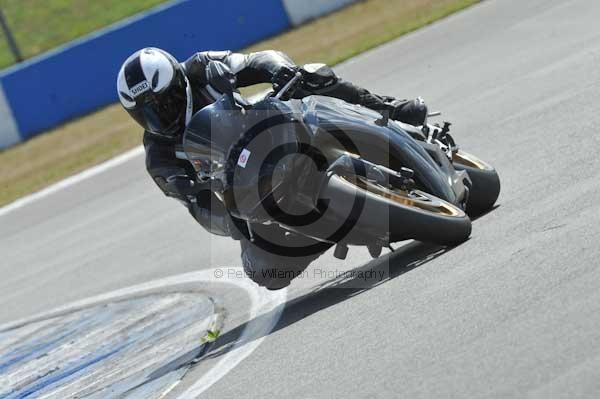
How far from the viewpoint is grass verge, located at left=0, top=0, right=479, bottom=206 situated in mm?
15586

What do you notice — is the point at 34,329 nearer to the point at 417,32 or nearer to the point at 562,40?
the point at 562,40

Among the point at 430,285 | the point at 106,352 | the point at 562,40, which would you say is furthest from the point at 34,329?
the point at 562,40

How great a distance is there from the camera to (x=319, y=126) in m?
6.16

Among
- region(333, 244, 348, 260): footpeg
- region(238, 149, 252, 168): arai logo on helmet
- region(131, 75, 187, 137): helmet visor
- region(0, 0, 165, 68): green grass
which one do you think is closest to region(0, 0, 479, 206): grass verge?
region(0, 0, 165, 68): green grass

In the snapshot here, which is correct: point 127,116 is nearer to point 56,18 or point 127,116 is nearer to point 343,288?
point 56,18

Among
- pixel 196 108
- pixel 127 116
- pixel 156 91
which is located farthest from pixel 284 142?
pixel 127 116

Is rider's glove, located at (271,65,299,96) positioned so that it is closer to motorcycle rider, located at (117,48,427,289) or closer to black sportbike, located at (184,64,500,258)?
motorcycle rider, located at (117,48,427,289)

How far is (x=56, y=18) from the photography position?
2228cm

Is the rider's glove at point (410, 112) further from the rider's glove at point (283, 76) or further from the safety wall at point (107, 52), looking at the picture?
the safety wall at point (107, 52)

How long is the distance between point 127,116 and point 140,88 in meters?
11.1

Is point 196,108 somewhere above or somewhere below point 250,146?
below

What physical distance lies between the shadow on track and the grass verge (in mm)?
8680

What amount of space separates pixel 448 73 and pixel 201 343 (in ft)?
21.2

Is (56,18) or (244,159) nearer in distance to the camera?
(244,159)
